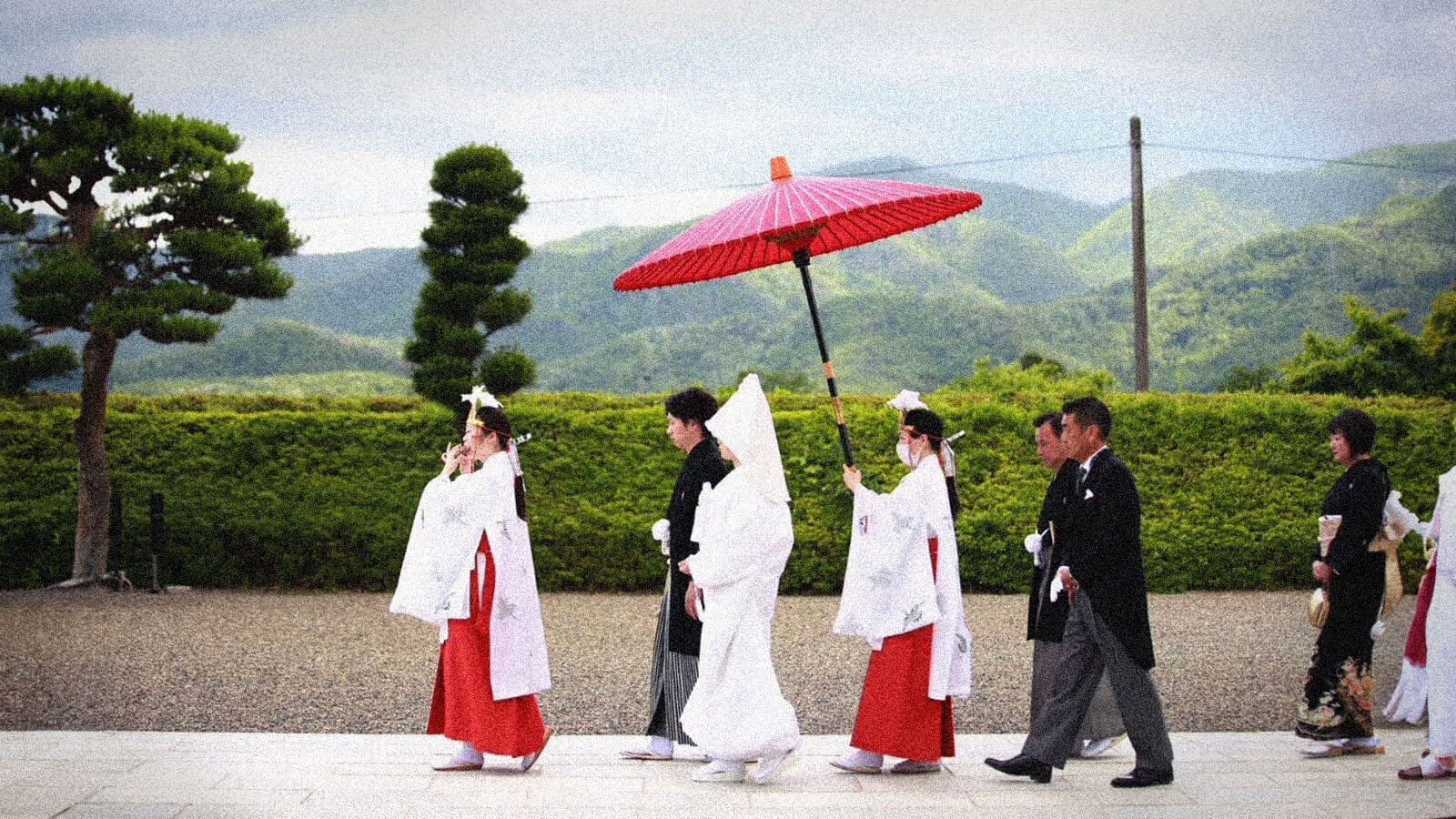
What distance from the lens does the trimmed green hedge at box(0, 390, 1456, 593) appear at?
12.3 meters

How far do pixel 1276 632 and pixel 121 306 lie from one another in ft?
34.1

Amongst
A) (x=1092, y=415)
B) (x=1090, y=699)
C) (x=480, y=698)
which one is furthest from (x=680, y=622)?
(x=1092, y=415)

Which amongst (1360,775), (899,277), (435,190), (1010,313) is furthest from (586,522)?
(899,277)

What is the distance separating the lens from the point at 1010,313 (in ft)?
200

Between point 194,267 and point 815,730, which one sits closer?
point 815,730

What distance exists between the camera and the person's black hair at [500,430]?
5699 mm

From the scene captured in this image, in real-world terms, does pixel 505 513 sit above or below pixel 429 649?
above

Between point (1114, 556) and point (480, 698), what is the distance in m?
2.75

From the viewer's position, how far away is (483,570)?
5.67 metres

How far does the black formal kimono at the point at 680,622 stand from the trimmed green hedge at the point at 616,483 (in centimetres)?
633

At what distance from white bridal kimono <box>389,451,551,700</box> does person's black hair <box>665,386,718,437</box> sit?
775 mm

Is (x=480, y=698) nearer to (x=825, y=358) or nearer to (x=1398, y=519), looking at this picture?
(x=825, y=358)

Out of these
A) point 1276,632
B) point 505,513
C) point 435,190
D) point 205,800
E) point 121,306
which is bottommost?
point 1276,632

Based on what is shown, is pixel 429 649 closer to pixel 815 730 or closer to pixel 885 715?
pixel 815 730
